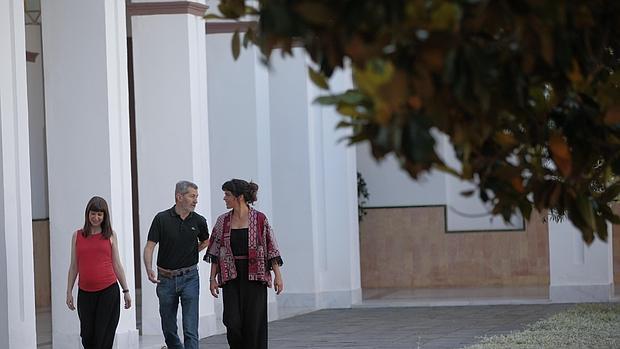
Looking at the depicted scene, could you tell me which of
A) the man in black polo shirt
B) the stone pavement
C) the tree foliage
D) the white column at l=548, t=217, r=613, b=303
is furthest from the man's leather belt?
the white column at l=548, t=217, r=613, b=303

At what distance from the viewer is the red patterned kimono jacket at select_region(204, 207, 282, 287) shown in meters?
10.5

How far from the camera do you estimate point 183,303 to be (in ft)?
36.4

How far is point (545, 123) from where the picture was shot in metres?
3.86

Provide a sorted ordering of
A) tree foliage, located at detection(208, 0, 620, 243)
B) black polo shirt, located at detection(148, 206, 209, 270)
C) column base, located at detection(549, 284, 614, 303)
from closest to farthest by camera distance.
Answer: tree foliage, located at detection(208, 0, 620, 243)
black polo shirt, located at detection(148, 206, 209, 270)
column base, located at detection(549, 284, 614, 303)

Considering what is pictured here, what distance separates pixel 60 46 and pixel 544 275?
510 inches

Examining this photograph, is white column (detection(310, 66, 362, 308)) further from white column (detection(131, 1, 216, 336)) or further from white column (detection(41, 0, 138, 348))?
white column (detection(41, 0, 138, 348))

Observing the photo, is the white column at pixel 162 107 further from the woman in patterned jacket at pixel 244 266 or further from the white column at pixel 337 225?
the white column at pixel 337 225

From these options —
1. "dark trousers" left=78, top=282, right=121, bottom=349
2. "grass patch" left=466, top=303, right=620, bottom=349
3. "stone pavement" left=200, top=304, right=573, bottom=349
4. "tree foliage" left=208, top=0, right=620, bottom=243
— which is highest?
"tree foliage" left=208, top=0, right=620, bottom=243

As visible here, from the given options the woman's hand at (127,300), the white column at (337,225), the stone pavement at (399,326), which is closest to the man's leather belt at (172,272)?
the woman's hand at (127,300)

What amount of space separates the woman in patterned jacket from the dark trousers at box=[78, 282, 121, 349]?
0.93 metres

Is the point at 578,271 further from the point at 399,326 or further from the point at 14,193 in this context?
the point at 14,193

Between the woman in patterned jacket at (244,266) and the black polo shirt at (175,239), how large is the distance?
0.48 meters

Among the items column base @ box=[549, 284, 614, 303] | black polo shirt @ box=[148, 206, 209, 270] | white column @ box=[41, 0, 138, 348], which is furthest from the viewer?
column base @ box=[549, 284, 614, 303]

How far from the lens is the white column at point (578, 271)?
19.2 metres
